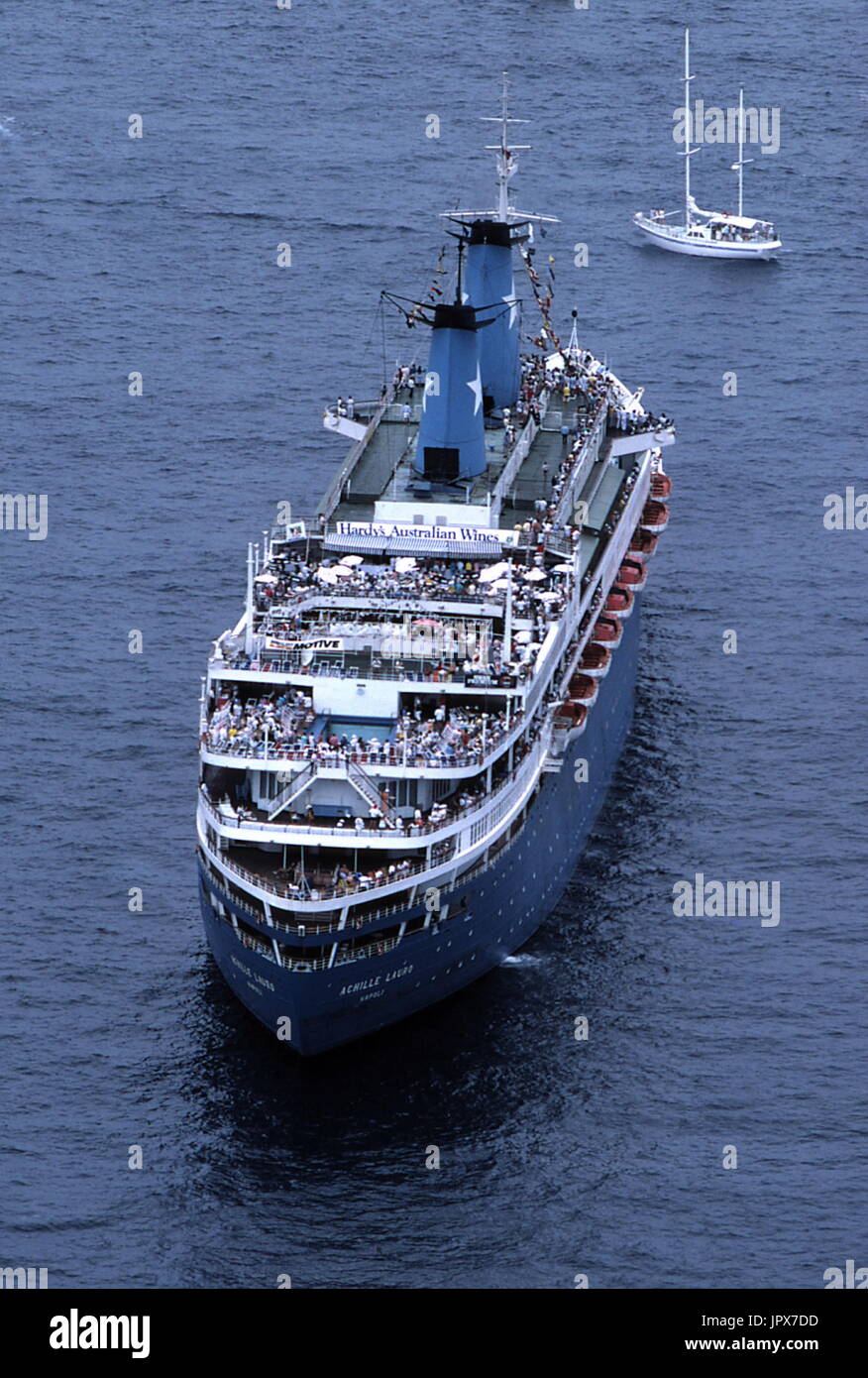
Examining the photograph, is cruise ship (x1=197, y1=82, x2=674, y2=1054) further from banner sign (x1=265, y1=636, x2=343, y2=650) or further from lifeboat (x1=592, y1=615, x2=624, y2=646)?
lifeboat (x1=592, y1=615, x2=624, y2=646)

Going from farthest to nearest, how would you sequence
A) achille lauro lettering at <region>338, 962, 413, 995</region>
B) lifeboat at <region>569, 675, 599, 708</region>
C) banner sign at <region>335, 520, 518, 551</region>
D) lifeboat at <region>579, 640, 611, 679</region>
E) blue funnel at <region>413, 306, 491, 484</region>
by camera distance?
blue funnel at <region>413, 306, 491, 484</region> < lifeboat at <region>579, 640, 611, 679</region> < banner sign at <region>335, 520, 518, 551</region> < lifeboat at <region>569, 675, 599, 708</region> < achille lauro lettering at <region>338, 962, 413, 995</region>

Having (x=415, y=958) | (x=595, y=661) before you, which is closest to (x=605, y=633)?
(x=595, y=661)

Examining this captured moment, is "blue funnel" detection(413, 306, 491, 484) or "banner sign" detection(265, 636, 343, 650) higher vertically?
"blue funnel" detection(413, 306, 491, 484)

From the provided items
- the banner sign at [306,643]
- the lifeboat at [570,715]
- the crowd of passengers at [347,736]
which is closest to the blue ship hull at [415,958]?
the lifeboat at [570,715]

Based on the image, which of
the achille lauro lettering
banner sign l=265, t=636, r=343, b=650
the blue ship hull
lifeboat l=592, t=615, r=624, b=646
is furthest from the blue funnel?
the achille lauro lettering

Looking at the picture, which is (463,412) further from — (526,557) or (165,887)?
(165,887)

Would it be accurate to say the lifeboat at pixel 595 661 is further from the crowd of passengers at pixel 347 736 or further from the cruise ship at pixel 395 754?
the crowd of passengers at pixel 347 736

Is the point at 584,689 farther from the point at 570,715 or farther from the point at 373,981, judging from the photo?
the point at 373,981
